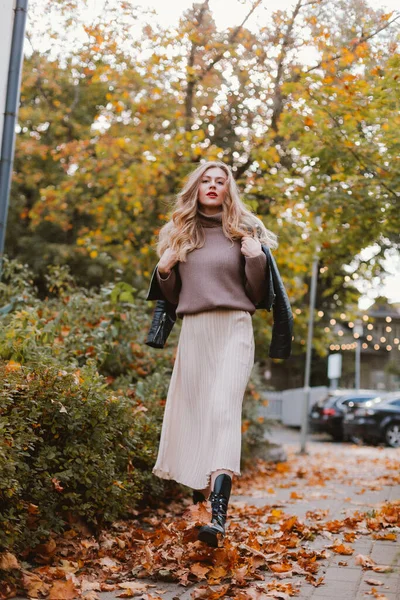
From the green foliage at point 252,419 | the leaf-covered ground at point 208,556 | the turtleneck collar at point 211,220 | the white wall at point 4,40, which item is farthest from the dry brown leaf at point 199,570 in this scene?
the green foliage at point 252,419

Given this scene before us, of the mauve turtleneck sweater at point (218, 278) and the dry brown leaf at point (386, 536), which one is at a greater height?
the mauve turtleneck sweater at point (218, 278)

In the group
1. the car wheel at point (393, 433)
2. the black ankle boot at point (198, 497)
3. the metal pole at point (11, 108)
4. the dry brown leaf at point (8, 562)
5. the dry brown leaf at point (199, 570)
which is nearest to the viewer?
the dry brown leaf at point (8, 562)

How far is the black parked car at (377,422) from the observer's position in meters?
19.6

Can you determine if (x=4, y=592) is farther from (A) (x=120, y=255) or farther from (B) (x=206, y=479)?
(A) (x=120, y=255)

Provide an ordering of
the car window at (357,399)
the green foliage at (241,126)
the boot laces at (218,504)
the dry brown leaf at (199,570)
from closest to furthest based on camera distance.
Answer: the dry brown leaf at (199,570), the boot laces at (218,504), the green foliage at (241,126), the car window at (357,399)

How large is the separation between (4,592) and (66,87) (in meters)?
18.8

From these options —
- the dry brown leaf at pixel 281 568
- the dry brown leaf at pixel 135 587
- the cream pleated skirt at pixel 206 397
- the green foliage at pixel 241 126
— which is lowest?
the dry brown leaf at pixel 135 587

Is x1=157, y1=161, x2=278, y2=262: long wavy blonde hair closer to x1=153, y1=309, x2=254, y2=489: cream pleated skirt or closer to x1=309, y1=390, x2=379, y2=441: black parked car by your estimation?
x1=153, y1=309, x2=254, y2=489: cream pleated skirt

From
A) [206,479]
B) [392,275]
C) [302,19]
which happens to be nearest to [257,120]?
[302,19]

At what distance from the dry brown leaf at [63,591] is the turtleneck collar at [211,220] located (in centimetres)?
220

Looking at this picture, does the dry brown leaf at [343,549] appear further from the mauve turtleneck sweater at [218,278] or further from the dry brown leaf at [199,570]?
the mauve turtleneck sweater at [218,278]

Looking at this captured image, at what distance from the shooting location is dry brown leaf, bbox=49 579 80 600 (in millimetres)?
3553

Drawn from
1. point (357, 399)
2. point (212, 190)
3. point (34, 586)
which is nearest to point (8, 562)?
point (34, 586)

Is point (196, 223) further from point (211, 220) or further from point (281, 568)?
point (281, 568)
